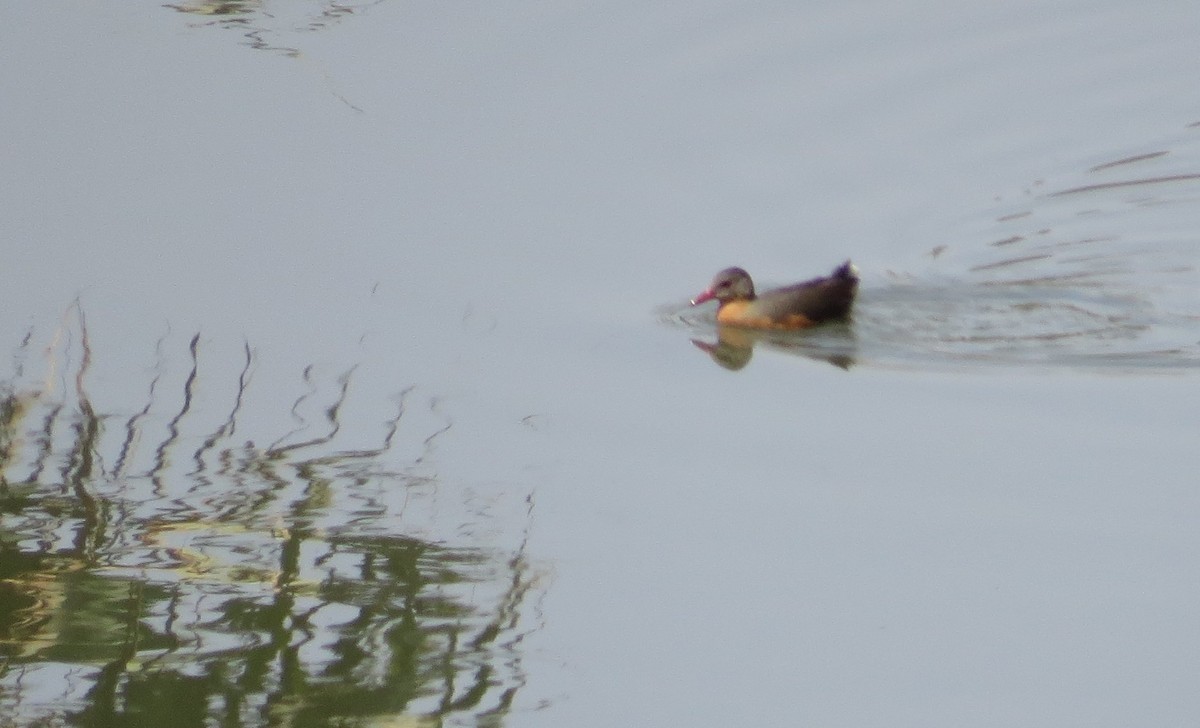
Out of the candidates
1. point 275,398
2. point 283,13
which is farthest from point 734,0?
point 275,398

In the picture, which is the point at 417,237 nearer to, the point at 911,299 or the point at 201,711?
the point at 911,299

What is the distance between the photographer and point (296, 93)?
31.9 feet

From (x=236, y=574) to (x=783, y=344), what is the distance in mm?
3491

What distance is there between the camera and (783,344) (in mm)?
8125

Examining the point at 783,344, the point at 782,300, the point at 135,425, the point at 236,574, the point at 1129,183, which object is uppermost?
the point at 1129,183

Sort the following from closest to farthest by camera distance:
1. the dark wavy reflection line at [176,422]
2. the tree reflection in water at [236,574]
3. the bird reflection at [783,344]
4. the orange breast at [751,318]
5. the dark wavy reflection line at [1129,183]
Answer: the tree reflection in water at [236,574] → the dark wavy reflection line at [176,422] → the bird reflection at [783,344] → the orange breast at [751,318] → the dark wavy reflection line at [1129,183]

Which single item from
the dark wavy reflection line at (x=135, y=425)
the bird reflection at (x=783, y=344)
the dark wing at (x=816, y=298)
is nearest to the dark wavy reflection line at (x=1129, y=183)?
the dark wing at (x=816, y=298)

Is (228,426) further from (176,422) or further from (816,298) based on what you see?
(816,298)

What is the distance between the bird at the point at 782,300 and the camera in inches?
317

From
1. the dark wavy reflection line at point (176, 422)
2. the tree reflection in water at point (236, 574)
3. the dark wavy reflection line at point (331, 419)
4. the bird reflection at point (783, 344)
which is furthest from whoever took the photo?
the bird reflection at point (783, 344)

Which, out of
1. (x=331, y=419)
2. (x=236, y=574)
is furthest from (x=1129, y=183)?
(x=236, y=574)

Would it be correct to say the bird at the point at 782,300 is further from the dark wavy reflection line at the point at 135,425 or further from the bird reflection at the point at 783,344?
the dark wavy reflection line at the point at 135,425

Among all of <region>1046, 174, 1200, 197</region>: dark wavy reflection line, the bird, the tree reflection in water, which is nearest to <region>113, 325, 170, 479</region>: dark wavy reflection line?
the tree reflection in water

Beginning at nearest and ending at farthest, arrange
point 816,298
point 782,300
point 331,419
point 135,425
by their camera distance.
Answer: point 135,425
point 331,419
point 816,298
point 782,300
